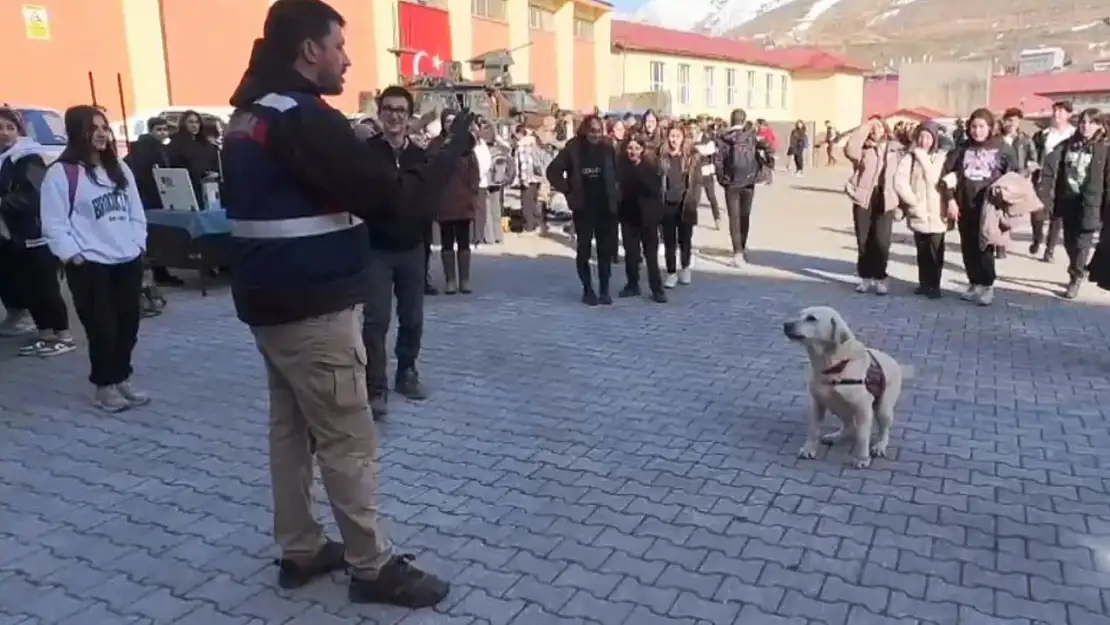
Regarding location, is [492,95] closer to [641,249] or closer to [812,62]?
[641,249]

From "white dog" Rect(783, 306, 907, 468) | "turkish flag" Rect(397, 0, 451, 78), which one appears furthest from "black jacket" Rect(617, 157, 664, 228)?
"turkish flag" Rect(397, 0, 451, 78)

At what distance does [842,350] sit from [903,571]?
1.23 meters

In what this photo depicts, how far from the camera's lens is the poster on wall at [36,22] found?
17.7 m

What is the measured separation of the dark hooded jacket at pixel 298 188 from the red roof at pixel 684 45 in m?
40.9

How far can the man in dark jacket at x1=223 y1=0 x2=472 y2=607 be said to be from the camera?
2.87 metres

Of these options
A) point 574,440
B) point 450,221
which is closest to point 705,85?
point 450,221

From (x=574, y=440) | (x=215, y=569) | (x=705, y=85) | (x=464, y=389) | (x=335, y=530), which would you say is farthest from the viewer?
(x=705, y=85)

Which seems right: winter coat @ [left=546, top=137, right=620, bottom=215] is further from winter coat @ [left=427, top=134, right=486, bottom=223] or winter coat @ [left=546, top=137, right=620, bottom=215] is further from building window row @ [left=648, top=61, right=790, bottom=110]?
building window row @ [left=648, top=61, right=790, bottom=110]

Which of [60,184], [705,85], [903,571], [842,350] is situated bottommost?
[903,571]

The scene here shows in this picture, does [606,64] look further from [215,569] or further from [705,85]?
[215,569]

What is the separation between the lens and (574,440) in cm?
515

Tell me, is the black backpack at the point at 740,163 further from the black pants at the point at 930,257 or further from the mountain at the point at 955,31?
the mountain at the point at 955,31

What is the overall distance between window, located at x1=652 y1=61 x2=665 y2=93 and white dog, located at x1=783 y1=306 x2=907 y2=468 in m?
40.6

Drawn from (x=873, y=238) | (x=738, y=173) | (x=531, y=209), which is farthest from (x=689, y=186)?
(x=531, y=209)
